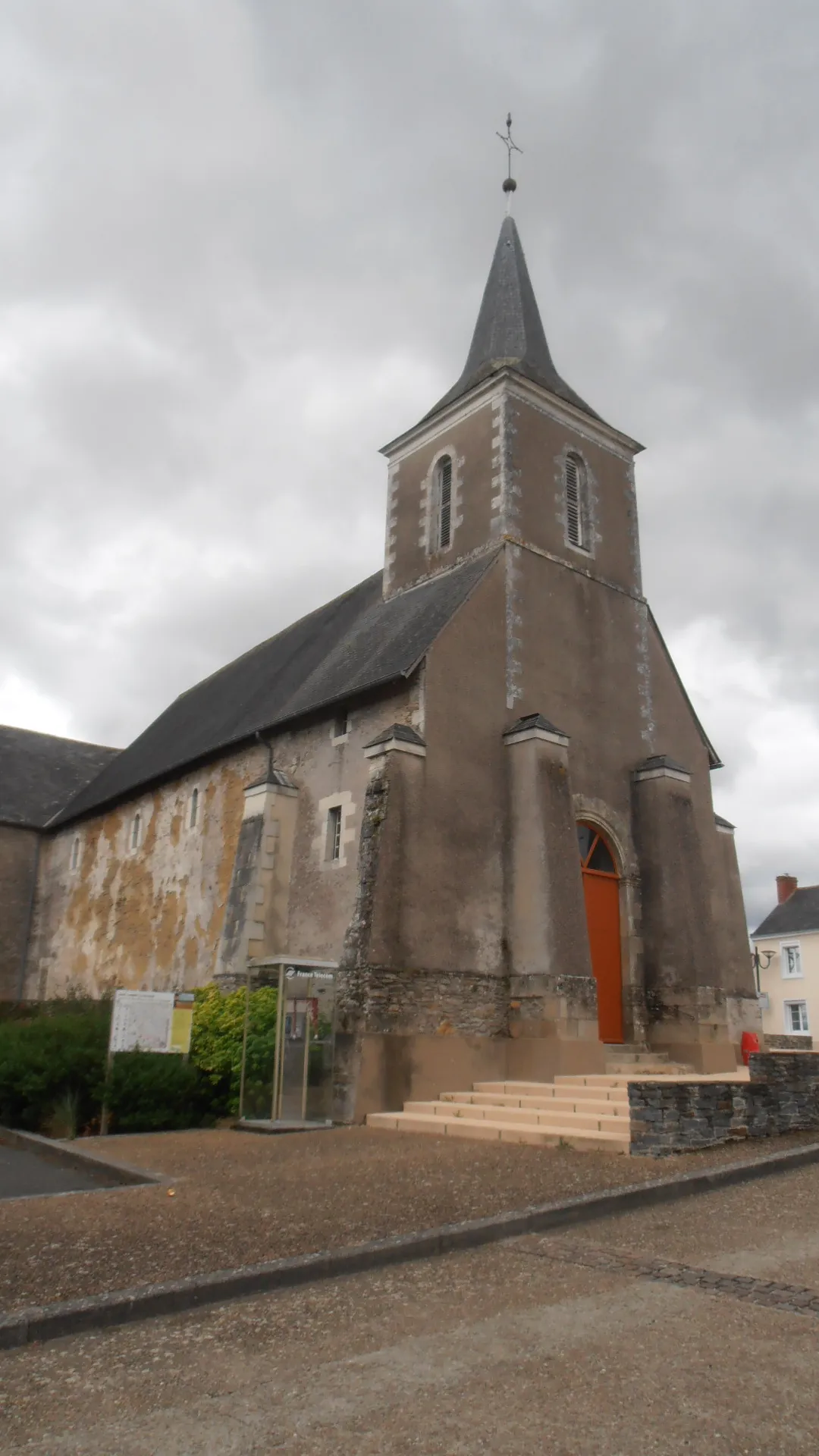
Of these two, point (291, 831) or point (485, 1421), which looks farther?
point (291, 831)

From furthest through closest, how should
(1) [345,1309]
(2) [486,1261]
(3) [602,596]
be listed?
(3) [602,596]
(2) [486,1261]
(1) [345,1309]

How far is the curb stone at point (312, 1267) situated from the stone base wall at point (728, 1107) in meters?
1.36

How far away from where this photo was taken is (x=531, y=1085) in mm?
12078

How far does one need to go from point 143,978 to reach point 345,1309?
597 inches

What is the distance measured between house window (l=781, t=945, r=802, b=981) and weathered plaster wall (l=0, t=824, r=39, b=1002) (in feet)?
91.9

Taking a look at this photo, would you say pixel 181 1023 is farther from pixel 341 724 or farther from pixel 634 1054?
pixel 634 1054

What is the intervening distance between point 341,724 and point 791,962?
29165 millimetres

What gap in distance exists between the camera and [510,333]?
1966cm

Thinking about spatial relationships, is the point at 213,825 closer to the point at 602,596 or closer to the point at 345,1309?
the point at 602,596

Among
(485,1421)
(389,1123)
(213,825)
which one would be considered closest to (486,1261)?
(485,1421)

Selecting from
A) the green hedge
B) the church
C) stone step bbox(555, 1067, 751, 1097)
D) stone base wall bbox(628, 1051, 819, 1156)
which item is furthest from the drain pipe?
stone base wall bbox(628, 1051, 819, 1156)

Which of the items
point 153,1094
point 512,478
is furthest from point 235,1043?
point 512,478

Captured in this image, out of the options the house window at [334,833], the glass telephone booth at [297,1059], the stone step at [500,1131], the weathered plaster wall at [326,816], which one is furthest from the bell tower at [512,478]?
the stone step at [500,1131]

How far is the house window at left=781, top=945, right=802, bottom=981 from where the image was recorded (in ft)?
123
